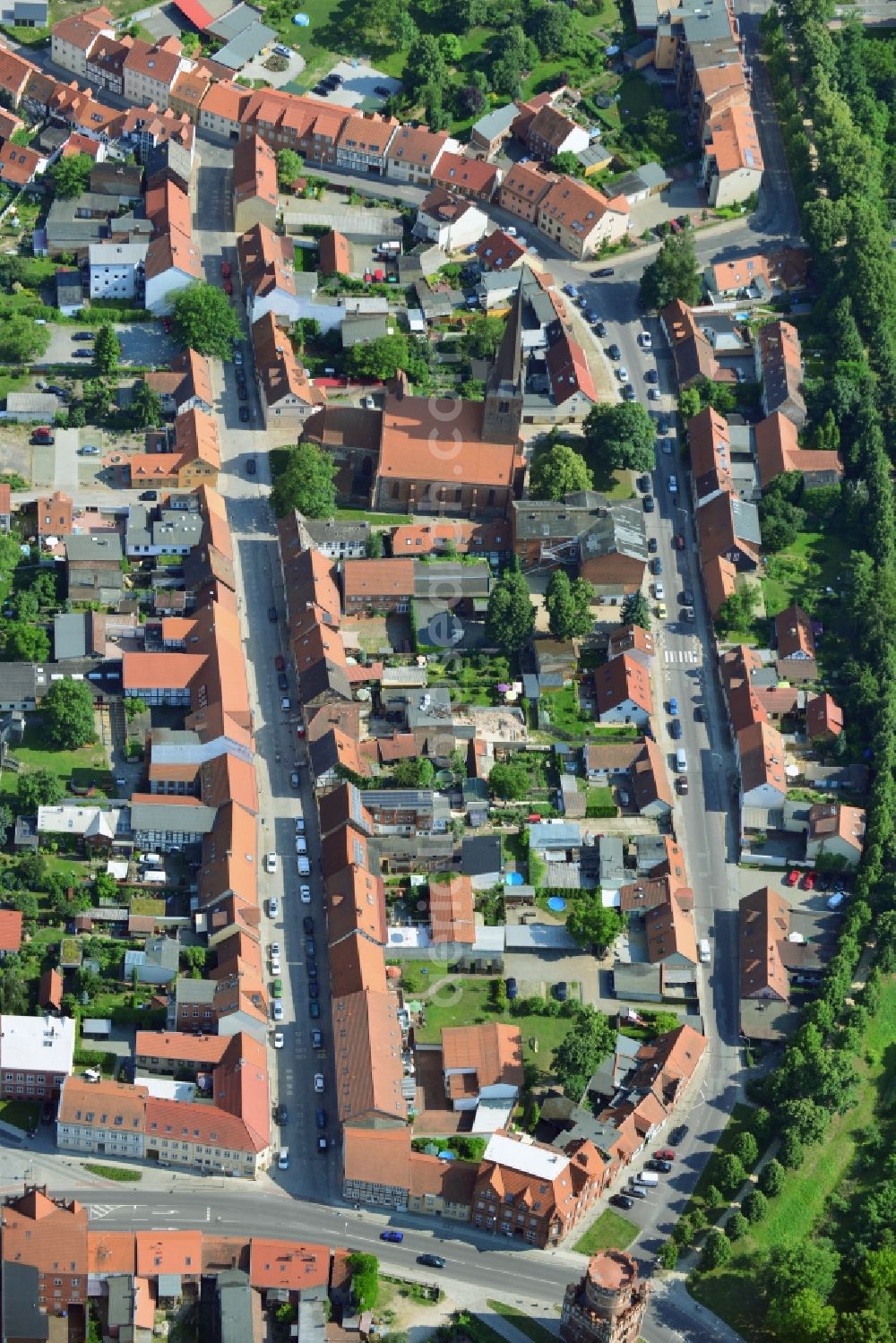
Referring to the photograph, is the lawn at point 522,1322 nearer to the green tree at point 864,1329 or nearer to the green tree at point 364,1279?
the green tree at point 364,1279

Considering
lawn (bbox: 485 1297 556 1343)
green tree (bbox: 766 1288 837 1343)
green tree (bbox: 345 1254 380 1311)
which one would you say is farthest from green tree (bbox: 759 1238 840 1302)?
green tree (bbox: 345 1254 380 1311)

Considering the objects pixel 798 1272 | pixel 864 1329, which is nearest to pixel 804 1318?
pixel 798 1272

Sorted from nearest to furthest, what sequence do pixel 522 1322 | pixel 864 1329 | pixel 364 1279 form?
pixel 864 1329
pixel 364 1279
pixel 522 1322

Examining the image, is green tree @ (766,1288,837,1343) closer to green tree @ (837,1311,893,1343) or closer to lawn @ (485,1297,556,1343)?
green tree @ (837,1311,893,1343)

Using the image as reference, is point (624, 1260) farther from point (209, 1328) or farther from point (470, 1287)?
point (209, 1328)

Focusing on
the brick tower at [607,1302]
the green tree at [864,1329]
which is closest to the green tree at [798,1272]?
the green tree at [864,1329]

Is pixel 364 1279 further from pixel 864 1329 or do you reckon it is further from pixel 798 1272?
pixel 864 1329

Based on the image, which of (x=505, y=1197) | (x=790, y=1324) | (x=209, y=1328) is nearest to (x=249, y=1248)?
(x=209, y=1328)
